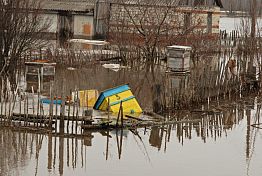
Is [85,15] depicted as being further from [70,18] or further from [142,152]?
[142,152]

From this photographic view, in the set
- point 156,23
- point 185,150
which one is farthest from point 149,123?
point 156,23

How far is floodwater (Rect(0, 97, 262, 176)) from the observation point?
10938 millimetres

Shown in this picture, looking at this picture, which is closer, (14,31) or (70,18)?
(14,31)

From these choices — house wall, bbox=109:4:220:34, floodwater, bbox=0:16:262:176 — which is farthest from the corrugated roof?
floodwater, bbox=0:16:262:176

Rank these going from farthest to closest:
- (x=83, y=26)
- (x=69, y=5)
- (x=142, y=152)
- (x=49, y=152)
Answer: (x=83, y=26), (x=69, y=5), (x=142, y=152), (x=49, y=152)

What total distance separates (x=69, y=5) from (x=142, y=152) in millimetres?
24966

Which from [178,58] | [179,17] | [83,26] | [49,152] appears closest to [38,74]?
[49,152]

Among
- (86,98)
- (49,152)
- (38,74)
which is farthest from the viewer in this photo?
(38,74)

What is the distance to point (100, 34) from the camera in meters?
35.5

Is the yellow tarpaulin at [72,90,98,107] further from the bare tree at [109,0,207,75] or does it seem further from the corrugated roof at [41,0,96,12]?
the corrugated roof at [41,0,96,12]

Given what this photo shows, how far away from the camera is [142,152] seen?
1217 cm


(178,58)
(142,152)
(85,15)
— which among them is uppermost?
(85,15)

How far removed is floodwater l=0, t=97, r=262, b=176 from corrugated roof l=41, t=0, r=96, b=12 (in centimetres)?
2190

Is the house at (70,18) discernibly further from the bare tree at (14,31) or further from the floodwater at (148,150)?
the floodwater at (148,150)
